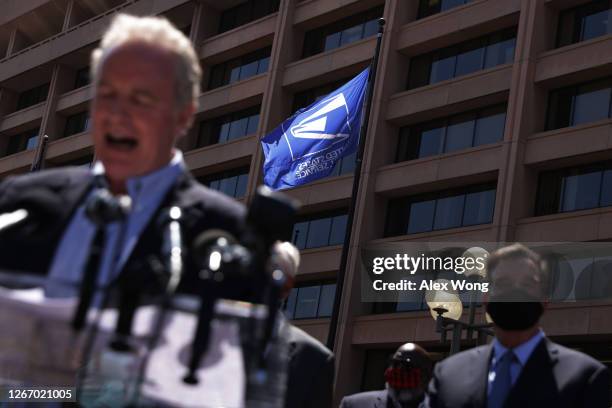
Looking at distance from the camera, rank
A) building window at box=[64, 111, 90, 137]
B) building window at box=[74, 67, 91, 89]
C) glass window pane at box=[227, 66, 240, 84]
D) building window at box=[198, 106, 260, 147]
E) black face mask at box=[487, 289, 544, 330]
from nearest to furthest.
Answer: black face mask at box=[487, 289, 544, 330], building window at box=[198, 106, 260, 147], glass window pane at box=[227, 66, 240, 84], building window at box=[64, 111, 90, 137], building window at box=[74, 67, 91, 89]

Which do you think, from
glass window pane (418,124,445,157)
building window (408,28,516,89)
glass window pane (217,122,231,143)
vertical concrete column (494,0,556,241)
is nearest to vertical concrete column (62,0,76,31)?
glass window pane (217,122,231,143)

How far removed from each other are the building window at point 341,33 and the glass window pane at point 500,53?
4836mm

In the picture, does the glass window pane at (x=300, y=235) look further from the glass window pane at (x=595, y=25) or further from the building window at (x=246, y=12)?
the glass window pane at (x=595, y=25)

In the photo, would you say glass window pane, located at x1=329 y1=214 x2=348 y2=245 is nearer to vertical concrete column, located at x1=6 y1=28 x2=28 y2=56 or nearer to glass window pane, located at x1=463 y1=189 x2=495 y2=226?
glass window pane, located at x1=463 y1=189 x2=495 y2=226

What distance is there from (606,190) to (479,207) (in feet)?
13.5

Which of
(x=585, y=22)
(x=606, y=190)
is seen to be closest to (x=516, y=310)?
(x=606, y=190)

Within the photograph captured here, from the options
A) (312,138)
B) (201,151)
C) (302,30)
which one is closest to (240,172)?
(201,151)

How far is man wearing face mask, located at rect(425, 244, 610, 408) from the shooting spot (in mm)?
4535

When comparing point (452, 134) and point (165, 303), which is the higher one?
point (452, 134)

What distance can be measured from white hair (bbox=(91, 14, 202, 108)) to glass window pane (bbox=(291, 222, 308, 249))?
36.4 m

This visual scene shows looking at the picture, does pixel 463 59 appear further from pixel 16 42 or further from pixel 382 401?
pixel 382 401

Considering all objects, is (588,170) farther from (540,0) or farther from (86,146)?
(86,146)

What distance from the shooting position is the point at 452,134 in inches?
1391

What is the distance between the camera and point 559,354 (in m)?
4.70
